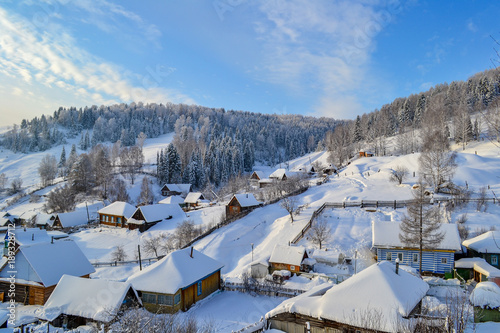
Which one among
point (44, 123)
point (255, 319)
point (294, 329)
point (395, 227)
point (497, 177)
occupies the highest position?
point (44, 123)

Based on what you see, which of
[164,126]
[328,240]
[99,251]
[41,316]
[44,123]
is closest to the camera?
[41,316]

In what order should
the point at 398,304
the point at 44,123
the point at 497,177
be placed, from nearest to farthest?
the point at 398,304 → the point at 497,177 → the point at 44,123

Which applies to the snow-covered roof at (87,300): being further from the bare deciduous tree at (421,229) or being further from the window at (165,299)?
the bare deciduous tree at (421,229)

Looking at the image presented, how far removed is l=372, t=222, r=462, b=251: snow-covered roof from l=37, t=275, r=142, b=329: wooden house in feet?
69.4

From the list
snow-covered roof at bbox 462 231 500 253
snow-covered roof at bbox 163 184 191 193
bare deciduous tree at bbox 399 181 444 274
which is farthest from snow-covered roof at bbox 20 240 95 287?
snow-covered roof at bbox 163 184 191 193

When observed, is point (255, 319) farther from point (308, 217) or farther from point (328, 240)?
point (308, 217)

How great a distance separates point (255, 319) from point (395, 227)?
56.4 feet

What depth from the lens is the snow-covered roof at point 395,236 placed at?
24.0 metres

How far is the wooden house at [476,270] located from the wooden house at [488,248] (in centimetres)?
67

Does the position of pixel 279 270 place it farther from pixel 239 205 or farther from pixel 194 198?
pixel 194 198

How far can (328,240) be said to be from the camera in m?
30.2

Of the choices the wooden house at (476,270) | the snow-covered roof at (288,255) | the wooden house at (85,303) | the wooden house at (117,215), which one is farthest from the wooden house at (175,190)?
the wooden house at (476,270)

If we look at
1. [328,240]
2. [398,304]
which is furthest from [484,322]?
[328,240]

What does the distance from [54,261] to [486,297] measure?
1123 inches
